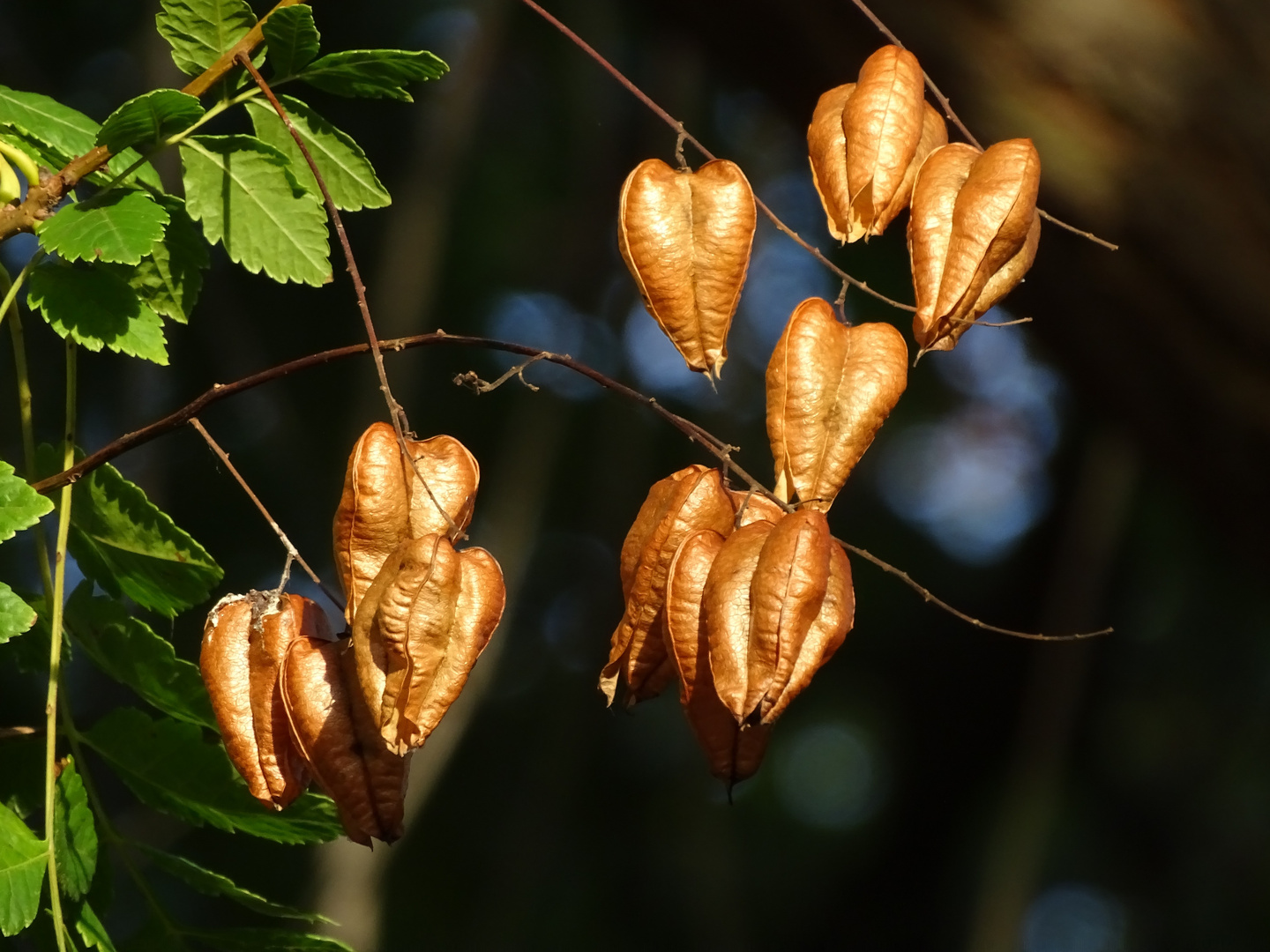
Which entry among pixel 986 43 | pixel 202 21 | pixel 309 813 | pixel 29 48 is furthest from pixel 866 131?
pixel 29 48

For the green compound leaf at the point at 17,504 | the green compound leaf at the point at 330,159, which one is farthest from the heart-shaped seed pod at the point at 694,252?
the green compound leaf at the point at 17,504

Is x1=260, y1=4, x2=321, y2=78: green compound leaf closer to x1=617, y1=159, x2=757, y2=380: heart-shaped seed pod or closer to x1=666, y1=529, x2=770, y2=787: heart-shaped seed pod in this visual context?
x1=617, y1=159, x2=757, y2=380: heart-shaped seed pod

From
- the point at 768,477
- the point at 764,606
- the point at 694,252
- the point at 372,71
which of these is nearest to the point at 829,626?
the point at 764,606

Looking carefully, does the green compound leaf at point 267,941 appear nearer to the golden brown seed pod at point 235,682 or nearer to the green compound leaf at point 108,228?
the golden brown seed pod at point 235,682

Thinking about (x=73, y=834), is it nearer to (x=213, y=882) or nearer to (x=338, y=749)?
(x=213, y=882)

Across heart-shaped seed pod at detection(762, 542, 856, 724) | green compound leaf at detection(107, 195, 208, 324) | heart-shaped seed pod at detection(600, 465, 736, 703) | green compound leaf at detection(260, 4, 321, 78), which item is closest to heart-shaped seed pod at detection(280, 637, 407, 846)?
heart-shaped seed pod at detection(600, 465, 736, 703)

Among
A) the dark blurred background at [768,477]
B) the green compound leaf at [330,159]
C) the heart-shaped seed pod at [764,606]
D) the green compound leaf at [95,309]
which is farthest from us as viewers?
the dark blurred background at [768,477]

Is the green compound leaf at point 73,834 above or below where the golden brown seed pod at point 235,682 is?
below
